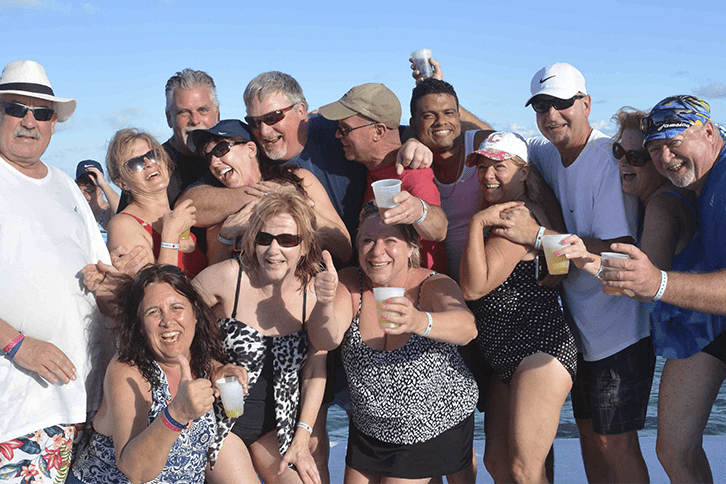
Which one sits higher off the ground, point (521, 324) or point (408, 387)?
point (521, 324)

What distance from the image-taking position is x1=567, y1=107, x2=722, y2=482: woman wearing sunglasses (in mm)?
3494

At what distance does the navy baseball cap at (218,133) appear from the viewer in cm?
391

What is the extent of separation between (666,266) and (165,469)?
9.34 feet

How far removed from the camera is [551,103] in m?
3.77

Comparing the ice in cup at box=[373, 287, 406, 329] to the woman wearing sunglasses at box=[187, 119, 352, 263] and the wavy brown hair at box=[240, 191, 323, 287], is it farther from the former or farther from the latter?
the woman wearing sunglasses at box=[187, 119, 352, 263]

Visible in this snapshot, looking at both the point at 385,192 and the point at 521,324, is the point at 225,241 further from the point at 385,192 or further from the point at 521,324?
the point at 521,324

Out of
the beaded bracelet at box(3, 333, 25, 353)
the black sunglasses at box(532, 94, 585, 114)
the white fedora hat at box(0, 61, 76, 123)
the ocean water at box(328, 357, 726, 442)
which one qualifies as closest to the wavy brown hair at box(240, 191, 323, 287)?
the beaded bracelet at box(3, 333, 25, 353)

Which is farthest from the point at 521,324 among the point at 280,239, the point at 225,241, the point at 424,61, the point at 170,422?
the point at 424,61

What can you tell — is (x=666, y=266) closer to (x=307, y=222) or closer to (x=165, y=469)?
(x=307, y=222)

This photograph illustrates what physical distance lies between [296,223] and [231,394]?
992 mm

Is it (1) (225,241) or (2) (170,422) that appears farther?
(1) (225,241)

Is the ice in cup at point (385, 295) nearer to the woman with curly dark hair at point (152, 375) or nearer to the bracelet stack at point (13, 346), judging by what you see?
the woman with curly dark hair at point (152, 375)

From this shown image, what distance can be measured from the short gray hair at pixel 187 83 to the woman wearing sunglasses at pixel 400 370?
199 cm

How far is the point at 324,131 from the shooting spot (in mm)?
4461
